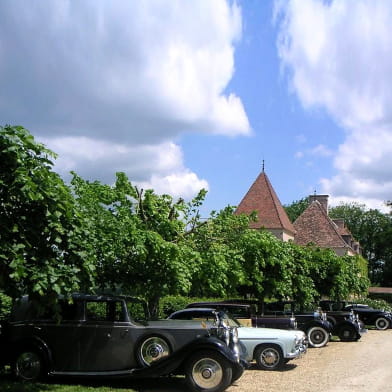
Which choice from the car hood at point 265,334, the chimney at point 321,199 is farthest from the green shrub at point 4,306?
the chimney at point 321,199

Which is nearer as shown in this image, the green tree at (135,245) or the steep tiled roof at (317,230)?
the green tree at (135,245)

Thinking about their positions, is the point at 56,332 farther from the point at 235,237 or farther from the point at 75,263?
the point at 235,237

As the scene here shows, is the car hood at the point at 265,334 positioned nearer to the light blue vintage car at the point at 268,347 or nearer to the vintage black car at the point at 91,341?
the light blue vintage car at the point at 268,347

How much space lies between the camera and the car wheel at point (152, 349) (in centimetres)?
1021

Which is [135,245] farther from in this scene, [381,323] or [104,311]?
[381,323]

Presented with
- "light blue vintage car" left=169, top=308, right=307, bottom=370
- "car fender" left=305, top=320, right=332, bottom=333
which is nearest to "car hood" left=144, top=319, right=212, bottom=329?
"light blue vintage car" left=169, top=308, right=307, bottom=370

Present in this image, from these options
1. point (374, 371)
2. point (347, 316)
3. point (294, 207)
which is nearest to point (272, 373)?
point (374, 371)

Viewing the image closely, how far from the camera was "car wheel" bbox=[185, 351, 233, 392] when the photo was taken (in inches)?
376

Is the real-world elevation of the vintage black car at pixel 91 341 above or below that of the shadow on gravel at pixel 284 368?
above

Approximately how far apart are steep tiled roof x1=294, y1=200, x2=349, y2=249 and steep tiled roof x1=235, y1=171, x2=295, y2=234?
5.18 metres

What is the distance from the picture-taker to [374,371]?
13.1m

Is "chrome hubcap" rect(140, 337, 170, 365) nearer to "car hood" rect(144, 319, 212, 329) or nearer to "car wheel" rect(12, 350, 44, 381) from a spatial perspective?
"car hood" rect(144, 319, 212, 329)

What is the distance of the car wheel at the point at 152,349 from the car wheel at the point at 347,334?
43.3 feet

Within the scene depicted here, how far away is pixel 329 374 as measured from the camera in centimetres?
1255
